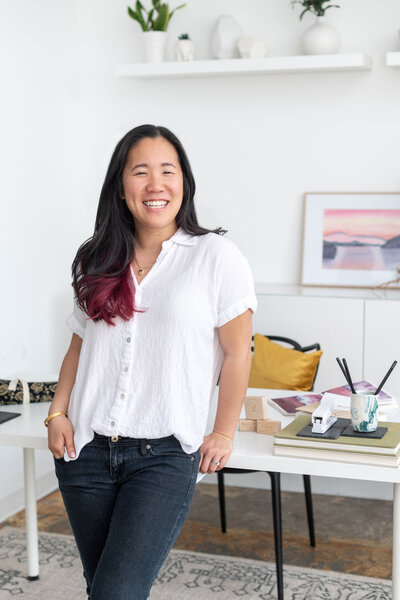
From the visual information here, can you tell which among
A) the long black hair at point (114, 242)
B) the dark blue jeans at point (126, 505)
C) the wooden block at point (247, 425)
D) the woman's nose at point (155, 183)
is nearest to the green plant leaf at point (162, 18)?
the long black hair at point (114, 242)

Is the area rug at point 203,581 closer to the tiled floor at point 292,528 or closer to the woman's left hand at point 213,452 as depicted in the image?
the tiled floor at point 292,528

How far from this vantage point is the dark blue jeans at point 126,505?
1.74m

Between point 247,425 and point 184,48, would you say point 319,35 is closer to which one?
point 184,48

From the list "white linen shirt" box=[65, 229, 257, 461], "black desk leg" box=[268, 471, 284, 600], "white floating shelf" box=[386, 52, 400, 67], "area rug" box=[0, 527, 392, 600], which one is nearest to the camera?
"white linen shirt" box=[65, 229, 257, 461]

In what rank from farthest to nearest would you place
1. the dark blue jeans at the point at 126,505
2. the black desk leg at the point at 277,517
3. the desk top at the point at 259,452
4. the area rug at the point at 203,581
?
the area rug at the point at 203,581
the black desk leg at the point at 277,517
the desk top at the point at 259,452
the dark blue jeans at the point at 126,505

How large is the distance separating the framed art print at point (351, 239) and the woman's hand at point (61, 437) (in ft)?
7.33

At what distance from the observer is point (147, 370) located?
74.6 inches

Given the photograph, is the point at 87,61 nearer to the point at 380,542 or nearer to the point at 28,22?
the point at 28,22

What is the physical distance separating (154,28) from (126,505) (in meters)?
2.97

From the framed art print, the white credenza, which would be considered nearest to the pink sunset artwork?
the framed art print

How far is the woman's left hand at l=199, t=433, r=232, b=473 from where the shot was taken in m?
1.99

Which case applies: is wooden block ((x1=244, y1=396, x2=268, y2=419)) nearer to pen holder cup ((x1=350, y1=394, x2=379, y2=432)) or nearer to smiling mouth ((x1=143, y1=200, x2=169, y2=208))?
pen holder cup ((x1=350, y1=394, x2=379, y2=432))

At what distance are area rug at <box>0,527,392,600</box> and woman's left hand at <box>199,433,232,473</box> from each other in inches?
41.1

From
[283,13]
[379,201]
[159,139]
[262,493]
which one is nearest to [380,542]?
[262,493]
